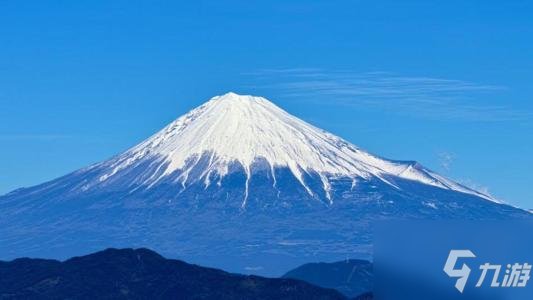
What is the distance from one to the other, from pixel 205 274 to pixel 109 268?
9.62m

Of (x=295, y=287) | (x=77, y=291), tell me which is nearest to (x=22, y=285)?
(x=77, y=291)

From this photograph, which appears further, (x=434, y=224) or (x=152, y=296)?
(x=152, y=296)

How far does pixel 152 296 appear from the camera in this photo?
121 m

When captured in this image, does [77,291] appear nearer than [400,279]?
No

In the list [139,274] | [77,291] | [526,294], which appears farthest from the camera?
[139,274]

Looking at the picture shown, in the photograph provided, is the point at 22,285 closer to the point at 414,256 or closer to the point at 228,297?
the point at 228,297

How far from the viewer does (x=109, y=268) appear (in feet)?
420

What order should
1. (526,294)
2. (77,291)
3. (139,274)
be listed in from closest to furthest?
(526,294)
(77,291)
(139,274)

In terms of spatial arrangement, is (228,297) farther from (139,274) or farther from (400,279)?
(400,279)

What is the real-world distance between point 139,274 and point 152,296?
24.1ft

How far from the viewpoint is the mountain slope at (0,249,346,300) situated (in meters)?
119

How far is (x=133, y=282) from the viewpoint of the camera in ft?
409

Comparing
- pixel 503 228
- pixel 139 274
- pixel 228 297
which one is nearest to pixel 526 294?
pixel 503 228

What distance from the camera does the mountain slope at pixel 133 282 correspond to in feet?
391
